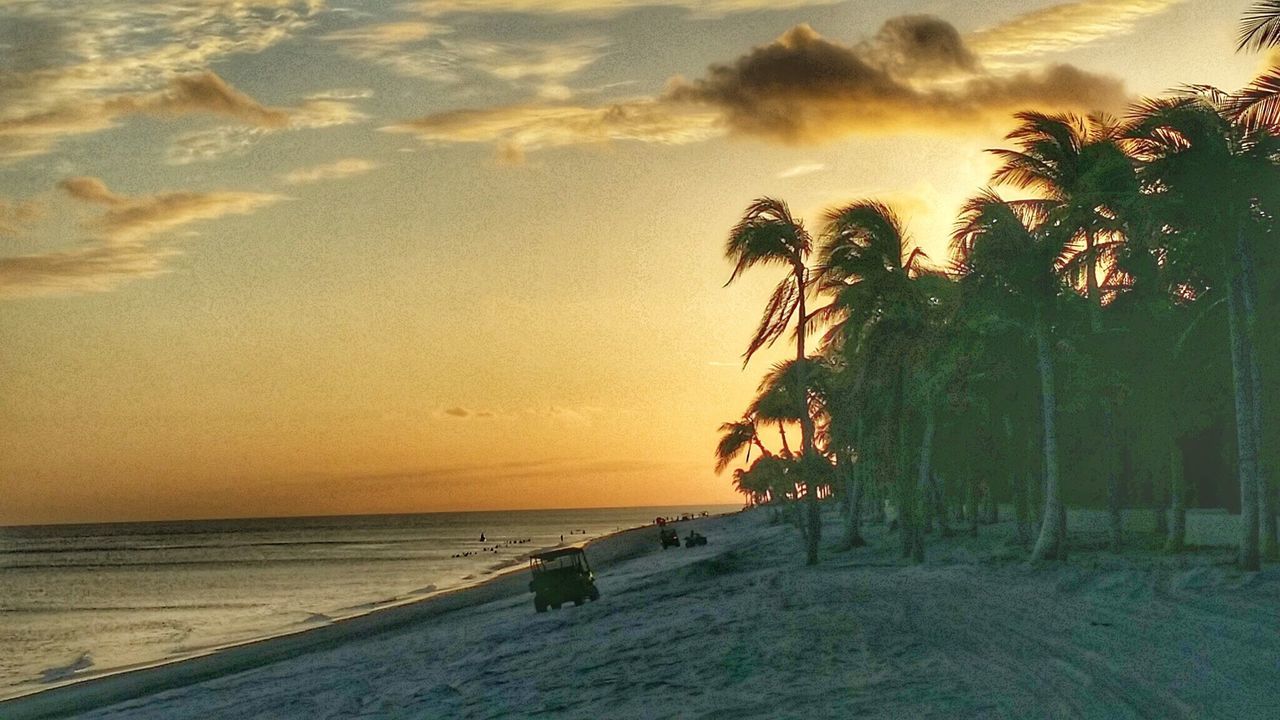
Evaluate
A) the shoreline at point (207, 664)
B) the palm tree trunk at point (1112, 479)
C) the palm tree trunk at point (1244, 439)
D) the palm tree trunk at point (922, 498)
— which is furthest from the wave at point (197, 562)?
the palm tree trunk at point (1244, 439)

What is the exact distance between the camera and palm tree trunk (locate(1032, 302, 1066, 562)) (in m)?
28.6

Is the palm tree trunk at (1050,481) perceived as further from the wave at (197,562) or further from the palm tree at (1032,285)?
the wave at (197,562)

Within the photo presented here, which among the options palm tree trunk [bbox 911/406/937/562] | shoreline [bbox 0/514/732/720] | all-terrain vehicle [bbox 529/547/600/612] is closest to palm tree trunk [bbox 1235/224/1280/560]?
palm tree trunk [bbox 911/406/937/562]

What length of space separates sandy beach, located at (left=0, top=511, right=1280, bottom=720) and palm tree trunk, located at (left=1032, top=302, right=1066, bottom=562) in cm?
92

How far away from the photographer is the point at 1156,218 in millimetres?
25469

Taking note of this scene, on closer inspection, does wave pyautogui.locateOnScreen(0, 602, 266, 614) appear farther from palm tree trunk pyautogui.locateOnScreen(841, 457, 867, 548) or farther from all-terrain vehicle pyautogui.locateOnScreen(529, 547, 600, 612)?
palm tree trunk pyautogui.locateOnScreen(841, 457, 867, 548)

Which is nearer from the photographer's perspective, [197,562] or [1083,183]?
[1083,183]

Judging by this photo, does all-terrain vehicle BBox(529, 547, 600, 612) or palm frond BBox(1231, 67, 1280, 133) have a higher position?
palm frond BBox(1231, 67, 1280, 133)

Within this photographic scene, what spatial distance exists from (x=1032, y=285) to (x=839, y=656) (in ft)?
55.7

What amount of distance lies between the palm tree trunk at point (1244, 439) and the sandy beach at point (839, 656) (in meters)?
0.63

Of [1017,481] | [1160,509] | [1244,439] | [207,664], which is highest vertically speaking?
[1244,439]

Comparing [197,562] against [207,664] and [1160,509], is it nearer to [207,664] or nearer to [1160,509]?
[207,664]

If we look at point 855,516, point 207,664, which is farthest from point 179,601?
point 855,516

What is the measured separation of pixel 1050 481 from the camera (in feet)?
94.8
